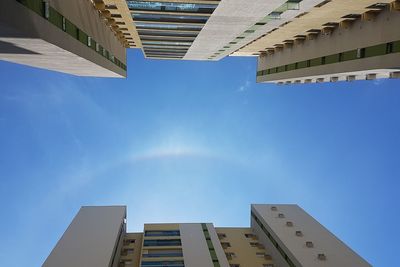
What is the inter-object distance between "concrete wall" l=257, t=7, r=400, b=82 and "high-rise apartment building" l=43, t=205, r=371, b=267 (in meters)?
19.4

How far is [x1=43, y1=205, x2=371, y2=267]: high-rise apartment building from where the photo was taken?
155ft

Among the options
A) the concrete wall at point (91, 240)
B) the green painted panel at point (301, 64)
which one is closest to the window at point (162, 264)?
the concrete wall at point (91, 240)

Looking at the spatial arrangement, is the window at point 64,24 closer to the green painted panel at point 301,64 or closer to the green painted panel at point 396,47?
the green painted panel at point 396,47

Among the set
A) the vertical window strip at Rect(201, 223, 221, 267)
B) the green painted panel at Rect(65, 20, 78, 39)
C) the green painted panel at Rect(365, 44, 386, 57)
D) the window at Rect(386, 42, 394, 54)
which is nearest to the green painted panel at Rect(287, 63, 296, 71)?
the green painted panel at Rect(365, 44, 386, 57)

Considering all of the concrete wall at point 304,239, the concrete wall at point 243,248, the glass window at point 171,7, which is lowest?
the concrete wall at point 243,248

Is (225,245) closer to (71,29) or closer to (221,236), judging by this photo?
(221,236)

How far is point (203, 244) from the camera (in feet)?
181

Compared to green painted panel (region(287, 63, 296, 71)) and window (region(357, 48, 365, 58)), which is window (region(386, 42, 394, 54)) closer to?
window (region(357, 48, 365, 58))

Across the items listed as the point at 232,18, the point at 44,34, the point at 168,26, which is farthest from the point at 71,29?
the point at 168,26

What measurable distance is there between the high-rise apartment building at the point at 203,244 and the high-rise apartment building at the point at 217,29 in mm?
19301

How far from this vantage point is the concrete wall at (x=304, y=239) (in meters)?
46.3

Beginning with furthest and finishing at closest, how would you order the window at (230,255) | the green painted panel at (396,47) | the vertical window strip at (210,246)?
the window at (230,255)
the vertical window strip at (210,246)
the green painted panel at (396,47)

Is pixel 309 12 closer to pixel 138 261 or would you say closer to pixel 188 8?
pixel 188 8

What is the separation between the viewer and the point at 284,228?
55.8 m
